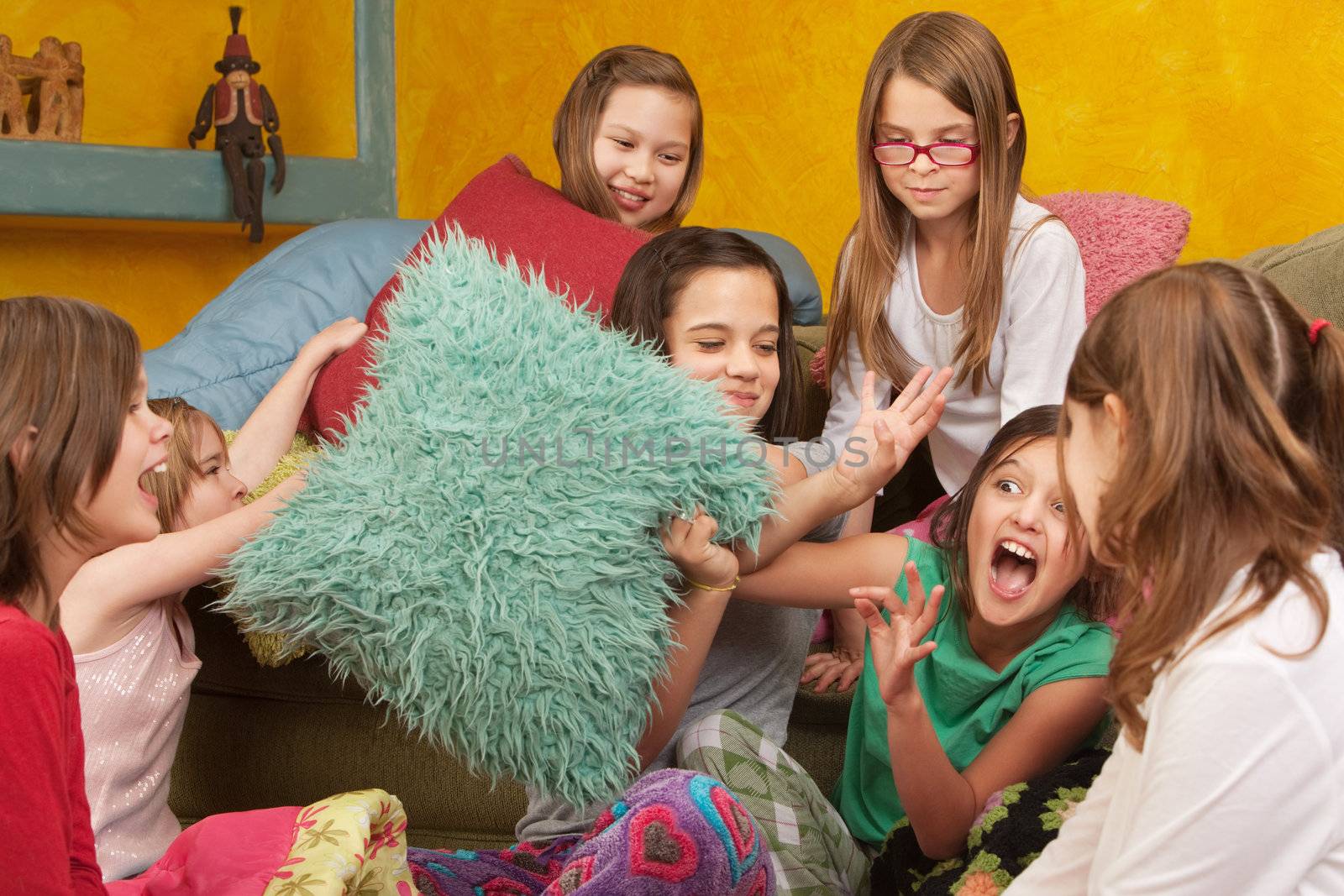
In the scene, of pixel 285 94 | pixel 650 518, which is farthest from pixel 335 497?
pixel 285 94

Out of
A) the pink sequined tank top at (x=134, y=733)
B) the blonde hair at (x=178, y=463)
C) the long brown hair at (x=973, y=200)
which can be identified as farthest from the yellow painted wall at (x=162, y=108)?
the long brown hair at (x=973, y=200)

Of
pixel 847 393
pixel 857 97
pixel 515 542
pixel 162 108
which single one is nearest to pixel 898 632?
pixel 515 542

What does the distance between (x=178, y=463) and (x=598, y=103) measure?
820 mm

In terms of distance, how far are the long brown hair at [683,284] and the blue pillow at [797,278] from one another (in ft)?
2.07

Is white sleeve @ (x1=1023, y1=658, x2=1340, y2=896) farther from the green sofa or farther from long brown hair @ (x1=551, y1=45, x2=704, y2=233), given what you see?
long brown hair @ (x1=551, y1=45, x2=704, y2=233)

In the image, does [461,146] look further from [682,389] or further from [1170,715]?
[1170,715]

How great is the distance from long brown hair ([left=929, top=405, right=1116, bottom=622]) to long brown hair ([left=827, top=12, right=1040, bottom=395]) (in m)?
0.34

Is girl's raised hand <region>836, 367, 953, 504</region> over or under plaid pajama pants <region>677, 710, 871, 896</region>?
over

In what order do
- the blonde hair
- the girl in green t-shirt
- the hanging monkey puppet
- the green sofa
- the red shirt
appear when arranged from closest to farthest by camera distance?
the red shirt
the girl in green t-shirt
the blonde hair
the green sofa
the hanging monkey puppet

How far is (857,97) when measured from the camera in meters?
2.44

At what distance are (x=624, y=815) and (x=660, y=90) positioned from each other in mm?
1134

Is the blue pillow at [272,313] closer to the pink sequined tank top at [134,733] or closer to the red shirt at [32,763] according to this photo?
the pink sequined tank top at [134,733]

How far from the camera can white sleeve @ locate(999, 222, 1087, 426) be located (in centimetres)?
163

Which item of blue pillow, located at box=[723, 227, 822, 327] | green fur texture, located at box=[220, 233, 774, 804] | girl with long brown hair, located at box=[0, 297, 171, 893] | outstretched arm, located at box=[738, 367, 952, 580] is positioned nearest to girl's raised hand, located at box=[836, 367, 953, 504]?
outstretched arm, located at box=[738, 367, 952, 580]
